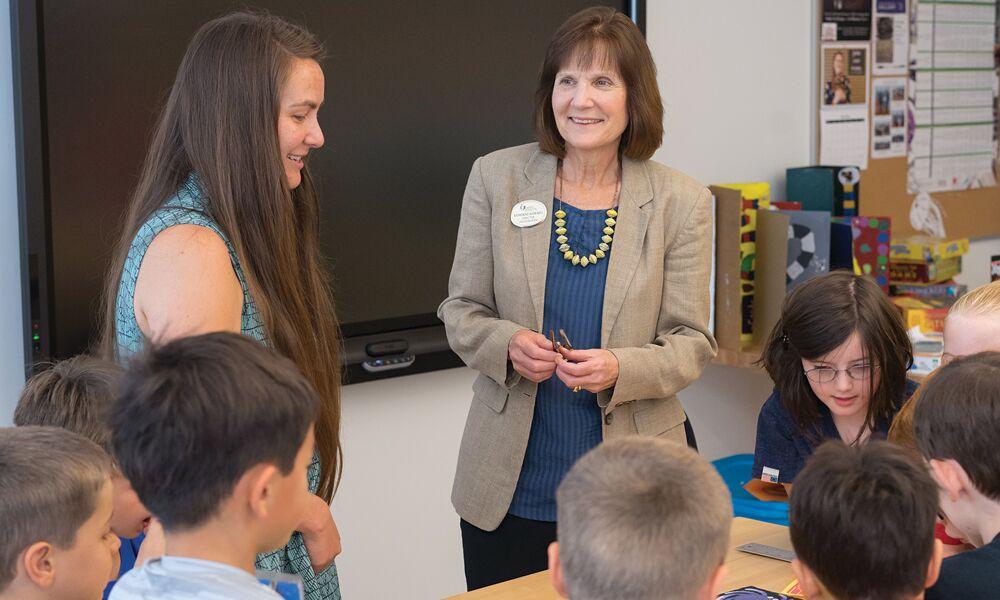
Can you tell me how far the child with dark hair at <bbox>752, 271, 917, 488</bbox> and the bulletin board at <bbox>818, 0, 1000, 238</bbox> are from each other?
2.04 meters

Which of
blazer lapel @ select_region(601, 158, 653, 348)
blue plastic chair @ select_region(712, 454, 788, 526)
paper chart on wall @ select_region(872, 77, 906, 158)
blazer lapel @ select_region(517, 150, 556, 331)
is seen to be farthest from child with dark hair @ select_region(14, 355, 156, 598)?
paper chart on wall @ select_region(872, 77, 906, 158)

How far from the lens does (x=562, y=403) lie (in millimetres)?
2348

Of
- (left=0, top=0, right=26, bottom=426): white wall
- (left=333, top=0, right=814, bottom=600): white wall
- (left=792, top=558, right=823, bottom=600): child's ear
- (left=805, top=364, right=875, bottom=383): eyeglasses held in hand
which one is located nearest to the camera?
(left=792, top=558, right=823, bottom=600): child's ear

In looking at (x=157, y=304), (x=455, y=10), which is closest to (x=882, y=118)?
(x=455, y=10)

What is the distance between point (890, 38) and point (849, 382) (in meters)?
2.46

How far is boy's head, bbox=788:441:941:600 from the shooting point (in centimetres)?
131

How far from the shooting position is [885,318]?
7.59 feet

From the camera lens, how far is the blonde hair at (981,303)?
222 centimetres

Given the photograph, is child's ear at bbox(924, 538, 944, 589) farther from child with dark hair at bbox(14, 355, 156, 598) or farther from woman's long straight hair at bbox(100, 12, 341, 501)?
child with dark hair at bbox(14, 355, 156, 598)

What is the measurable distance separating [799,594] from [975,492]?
342mm

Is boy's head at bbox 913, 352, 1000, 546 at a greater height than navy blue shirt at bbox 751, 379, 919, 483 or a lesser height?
greater

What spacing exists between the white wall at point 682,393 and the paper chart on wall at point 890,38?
0.30 meters

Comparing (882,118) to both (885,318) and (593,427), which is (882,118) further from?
(593,427)

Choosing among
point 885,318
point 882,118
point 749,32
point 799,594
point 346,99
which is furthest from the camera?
point 882,118
